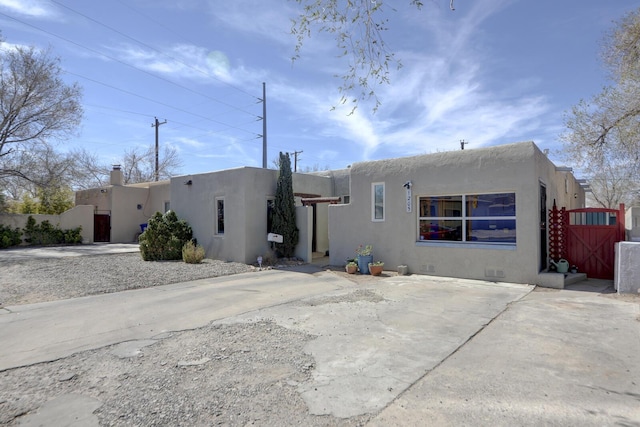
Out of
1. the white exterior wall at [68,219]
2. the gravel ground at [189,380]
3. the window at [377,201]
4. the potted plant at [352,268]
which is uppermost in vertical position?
the window at [377,201]

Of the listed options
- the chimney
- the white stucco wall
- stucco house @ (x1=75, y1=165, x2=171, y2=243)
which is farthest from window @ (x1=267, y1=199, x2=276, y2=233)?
the chimney

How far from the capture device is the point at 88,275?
34.3 ft

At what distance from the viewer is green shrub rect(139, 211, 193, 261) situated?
13742 mm

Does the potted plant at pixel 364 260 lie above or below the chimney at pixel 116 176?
below

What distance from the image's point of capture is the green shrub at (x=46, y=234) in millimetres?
19203

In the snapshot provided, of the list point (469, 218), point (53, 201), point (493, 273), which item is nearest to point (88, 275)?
point (469, 218)

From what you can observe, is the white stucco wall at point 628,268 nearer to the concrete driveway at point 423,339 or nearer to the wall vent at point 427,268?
the concrete driveway at point 423,339

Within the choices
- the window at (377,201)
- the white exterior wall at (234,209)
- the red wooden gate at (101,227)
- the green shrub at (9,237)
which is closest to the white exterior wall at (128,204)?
the red wooden gate at (101,227)

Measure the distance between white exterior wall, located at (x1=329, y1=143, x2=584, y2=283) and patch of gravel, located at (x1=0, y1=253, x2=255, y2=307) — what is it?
411 centimetres

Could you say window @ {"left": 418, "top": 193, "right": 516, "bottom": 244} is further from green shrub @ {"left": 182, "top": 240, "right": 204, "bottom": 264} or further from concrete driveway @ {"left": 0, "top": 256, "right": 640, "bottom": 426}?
green shrub @ {"left": 182, "top": 240, "right": 204, "bottom": 264}

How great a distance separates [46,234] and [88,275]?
12.0 m

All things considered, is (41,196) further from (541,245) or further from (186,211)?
(541,245)

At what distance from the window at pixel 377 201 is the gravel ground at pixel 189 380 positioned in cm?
673

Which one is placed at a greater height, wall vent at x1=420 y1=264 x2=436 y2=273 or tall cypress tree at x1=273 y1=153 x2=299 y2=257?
tall cypress tree at x1=273 y1=153 x2=299 y2=257
